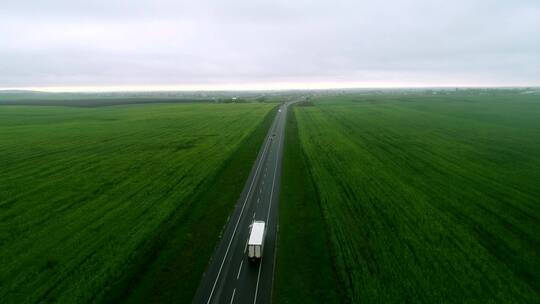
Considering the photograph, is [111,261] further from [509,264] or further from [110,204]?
[509,264]

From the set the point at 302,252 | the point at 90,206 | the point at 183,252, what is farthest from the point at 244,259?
the point at 90,206

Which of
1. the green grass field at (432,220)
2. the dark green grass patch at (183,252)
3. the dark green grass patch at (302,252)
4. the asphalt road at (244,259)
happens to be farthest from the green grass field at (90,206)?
the green grass field at (432,220)

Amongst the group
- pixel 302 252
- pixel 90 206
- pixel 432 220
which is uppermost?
pixel 90 206

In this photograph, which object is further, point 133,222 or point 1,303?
point 133,222

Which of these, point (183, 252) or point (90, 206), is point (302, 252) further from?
point (90, 206)

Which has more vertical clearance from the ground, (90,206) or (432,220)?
(90,206)

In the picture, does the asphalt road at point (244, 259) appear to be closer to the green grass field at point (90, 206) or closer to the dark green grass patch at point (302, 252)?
the dark green grass patch at point (302, 252)

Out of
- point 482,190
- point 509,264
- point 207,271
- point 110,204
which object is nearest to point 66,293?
point 207,271
